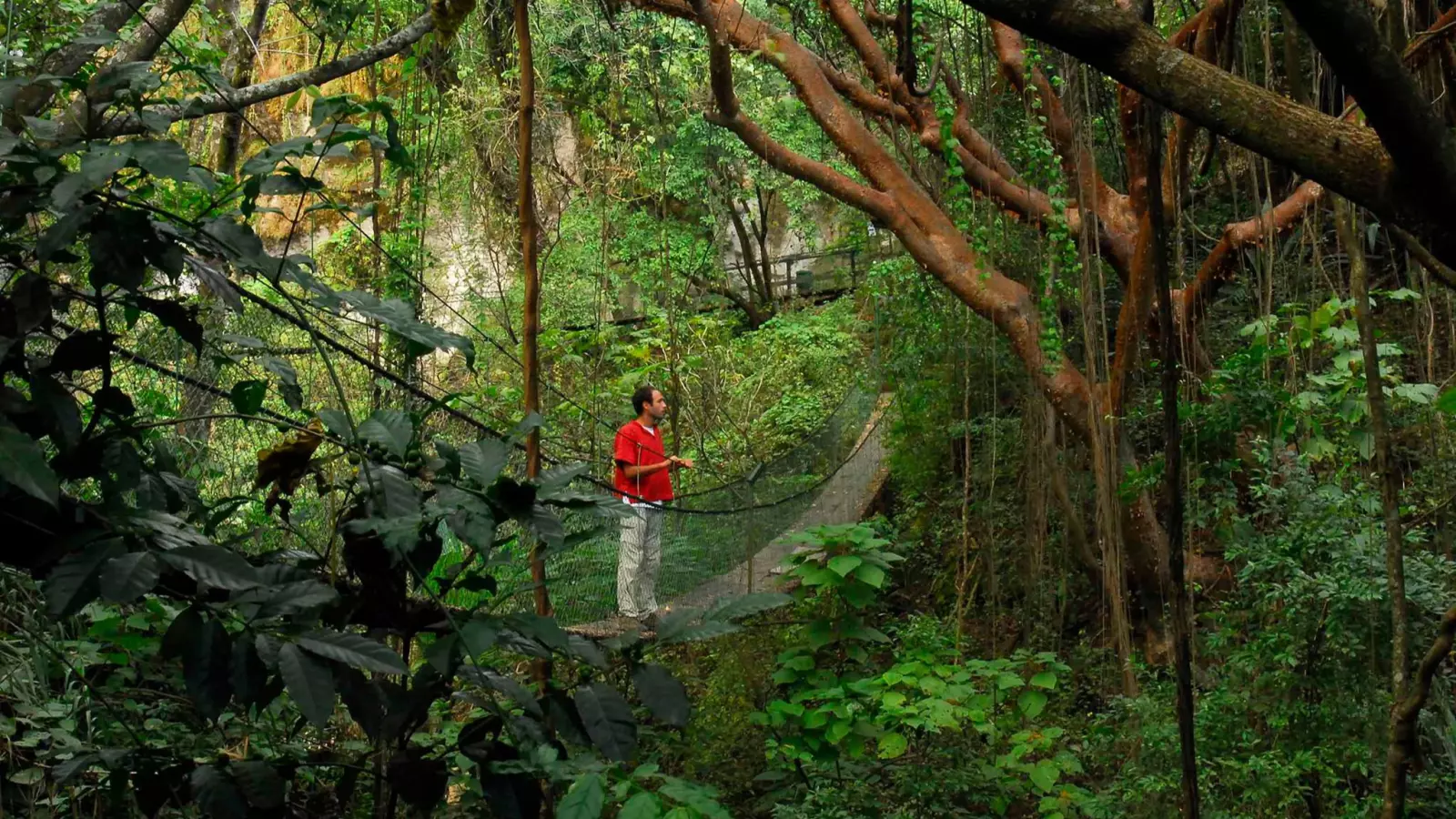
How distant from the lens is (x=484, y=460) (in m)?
1.29

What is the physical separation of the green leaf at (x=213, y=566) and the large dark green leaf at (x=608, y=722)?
1.19ft

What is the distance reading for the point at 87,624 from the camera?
2.63 m

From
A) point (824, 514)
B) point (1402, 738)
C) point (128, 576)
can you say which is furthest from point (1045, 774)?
point (824, 514)

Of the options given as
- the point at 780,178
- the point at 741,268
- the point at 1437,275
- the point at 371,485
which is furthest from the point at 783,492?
the point at 741,268

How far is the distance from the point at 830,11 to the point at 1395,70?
12.2 ft

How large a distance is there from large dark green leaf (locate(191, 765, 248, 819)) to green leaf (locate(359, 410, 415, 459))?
0.39 meters

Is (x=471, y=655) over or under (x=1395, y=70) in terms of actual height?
under

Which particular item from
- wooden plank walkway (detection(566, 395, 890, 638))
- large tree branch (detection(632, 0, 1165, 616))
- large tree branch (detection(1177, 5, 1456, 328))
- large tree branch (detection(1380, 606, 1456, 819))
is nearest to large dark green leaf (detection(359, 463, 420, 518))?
large tree branch (detection(1380, 606, 1456, 819))

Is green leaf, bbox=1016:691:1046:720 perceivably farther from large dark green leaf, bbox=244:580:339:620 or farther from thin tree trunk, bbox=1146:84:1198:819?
large dark green leaf, bbox=244:580:339:620

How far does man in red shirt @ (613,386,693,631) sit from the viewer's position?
4051 millimetres

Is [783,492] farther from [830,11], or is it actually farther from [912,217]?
[830,11]

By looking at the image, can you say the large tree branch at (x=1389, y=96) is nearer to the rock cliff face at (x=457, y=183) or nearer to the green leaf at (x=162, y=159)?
the green leaf at (x=162, y=159)

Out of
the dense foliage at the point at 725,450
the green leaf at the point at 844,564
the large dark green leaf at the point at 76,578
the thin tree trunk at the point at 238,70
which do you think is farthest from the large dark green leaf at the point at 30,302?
the thin tree trunk at the point at 238,70

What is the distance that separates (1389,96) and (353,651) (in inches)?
47.5
